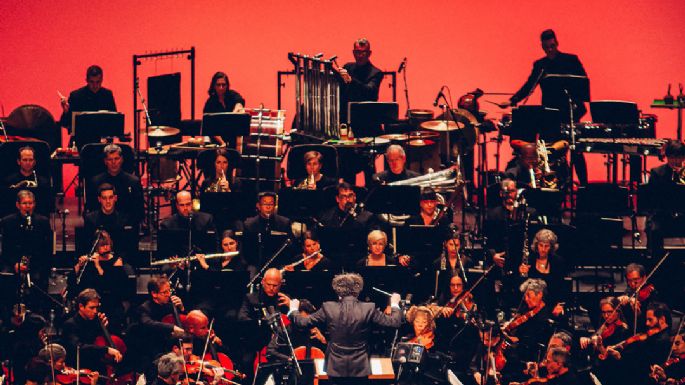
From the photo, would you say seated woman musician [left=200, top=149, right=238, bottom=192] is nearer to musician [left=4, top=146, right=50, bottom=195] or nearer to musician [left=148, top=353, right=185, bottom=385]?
musician [left=4, top=146, right=50, bottom=195]

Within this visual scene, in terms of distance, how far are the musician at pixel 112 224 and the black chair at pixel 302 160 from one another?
1251 millimetres

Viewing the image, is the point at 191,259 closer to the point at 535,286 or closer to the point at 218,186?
the point at 218,186

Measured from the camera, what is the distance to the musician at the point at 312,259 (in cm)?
965

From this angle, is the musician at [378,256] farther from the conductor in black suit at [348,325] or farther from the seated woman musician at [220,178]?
the seated woman musician at [220,178]

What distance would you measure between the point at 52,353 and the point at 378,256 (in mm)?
2359

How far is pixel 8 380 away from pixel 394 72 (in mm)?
4281

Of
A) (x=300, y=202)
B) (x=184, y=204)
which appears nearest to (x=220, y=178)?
(x=184, y=204)

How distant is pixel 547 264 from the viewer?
960cm

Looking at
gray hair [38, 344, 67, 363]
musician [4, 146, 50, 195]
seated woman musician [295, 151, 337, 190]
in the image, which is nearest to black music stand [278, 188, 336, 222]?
seated woman musician [295, 151, 337, 190]

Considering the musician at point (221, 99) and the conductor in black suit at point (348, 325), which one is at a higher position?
the musician at point (221, 99)

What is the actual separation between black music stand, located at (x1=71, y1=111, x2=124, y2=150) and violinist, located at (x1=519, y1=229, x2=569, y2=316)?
324cm

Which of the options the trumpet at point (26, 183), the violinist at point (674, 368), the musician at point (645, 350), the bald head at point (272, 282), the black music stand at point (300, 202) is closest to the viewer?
the violinist at point (674, 368)

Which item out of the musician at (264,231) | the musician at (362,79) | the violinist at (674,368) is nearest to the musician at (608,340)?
the violinist at (674,368)

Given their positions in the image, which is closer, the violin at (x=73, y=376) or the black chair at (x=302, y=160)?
the violin at (x=73, y=376)
